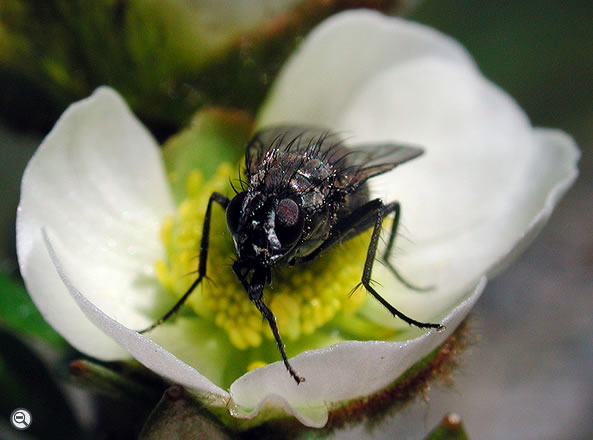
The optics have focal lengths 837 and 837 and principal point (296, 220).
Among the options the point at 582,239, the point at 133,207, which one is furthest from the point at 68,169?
the point at 582,239

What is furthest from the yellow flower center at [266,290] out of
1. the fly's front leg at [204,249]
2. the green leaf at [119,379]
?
the green leaf at [119,379]

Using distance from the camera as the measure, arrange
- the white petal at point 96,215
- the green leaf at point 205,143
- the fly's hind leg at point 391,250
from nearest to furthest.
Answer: the white petal at point 96,215 < the fly's hind leg at point 391,250 < the green leaf at point 205,143

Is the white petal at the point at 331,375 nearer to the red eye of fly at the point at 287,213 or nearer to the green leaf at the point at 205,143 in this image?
the red eye of fly at the point at 287,213

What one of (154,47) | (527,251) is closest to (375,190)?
(154,47)

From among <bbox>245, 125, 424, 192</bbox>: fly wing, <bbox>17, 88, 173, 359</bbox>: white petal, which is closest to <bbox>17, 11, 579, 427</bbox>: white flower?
<bbox>17, 88, 173, 359</bbox>: white petal

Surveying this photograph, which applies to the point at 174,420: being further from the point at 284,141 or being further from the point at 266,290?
the point at 284,141

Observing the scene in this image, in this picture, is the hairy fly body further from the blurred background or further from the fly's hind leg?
the blurred background
